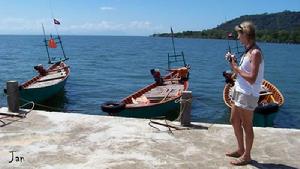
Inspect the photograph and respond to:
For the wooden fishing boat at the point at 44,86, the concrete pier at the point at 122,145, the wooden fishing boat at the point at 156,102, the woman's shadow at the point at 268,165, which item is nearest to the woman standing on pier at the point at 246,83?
the woman's shadow at the point at 268,165

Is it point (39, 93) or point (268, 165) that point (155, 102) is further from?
point (268, 165)

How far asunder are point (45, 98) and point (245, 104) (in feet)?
55.1

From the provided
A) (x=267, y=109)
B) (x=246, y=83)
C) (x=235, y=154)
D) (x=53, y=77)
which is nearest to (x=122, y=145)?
(x=235, y=154)

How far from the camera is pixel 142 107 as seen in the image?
51.3ft

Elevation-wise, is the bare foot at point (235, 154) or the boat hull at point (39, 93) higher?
the bare foot at point (235, 154)

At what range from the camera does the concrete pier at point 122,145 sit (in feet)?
22.2

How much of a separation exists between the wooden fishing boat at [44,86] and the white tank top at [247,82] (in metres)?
14.0

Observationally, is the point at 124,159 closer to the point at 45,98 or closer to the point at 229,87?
the point at 229,87

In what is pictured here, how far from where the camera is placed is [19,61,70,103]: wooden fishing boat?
1991 cm

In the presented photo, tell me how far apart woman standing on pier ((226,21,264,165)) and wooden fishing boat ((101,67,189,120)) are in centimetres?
Result: 599

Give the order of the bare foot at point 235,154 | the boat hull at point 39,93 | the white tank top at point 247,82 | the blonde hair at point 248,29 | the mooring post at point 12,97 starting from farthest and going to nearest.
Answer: the boat hull at point 39,93 < the mooring post at point 12,97 < the bare foot at point 235,154 < the white tank top at point 247,82 < the blonde hair at point 248,29

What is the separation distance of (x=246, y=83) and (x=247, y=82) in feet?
0.10

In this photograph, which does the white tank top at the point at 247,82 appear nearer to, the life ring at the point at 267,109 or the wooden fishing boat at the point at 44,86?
the life ring at the point at 267,109

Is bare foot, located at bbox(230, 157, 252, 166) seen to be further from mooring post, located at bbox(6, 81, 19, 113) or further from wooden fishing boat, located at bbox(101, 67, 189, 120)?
wooden fishing boat, located at bbox(101, 67, 189, 120)
